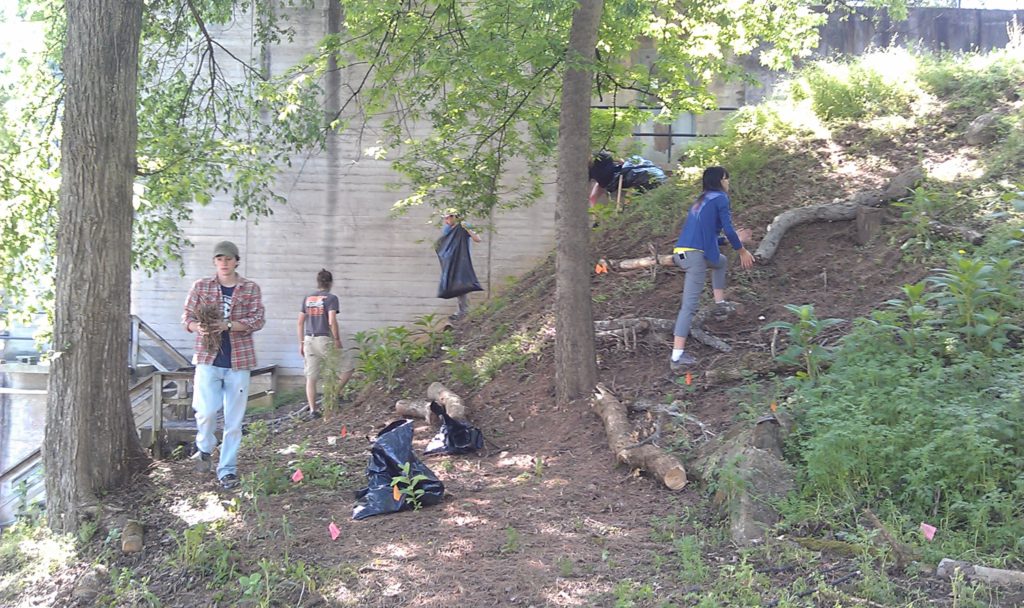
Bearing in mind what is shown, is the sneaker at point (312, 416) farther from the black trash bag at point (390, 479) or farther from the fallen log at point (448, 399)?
the black trash bag at point (390, 479)

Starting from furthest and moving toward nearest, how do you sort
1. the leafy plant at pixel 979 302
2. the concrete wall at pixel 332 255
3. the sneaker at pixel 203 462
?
the concrete wall at pixel 332 255
the sneaker at pixel 203 462
the leafy plant at pixel 979 302

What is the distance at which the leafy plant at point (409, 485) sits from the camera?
5.67 meters

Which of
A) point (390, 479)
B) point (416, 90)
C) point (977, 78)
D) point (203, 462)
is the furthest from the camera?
point (977, 78)

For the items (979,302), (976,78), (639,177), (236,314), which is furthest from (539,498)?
(976,78)

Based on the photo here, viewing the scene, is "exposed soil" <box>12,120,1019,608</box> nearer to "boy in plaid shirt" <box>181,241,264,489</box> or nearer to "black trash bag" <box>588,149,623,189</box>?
"boy in plaid shirt" <box>181,241,264,489</box>

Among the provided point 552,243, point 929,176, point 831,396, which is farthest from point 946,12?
point 831,396

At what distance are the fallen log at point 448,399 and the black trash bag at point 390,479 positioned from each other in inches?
72.7

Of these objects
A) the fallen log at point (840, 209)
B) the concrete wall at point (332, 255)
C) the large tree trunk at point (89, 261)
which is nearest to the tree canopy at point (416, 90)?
the large tree trunk at point (89, 261)

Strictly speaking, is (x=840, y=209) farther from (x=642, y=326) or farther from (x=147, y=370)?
(x=147, y=370)

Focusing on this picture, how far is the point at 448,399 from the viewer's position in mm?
8367

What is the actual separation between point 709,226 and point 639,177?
13.9 feet

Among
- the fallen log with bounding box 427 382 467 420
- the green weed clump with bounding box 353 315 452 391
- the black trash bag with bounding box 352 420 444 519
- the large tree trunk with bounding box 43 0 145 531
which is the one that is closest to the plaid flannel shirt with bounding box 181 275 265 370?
the large tree trunk with bounding box 43 0 145 531

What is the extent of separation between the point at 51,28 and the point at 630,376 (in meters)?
6.62

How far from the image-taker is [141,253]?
28.6 ft
